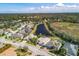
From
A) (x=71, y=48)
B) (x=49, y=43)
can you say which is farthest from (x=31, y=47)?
(x=71, y=48)

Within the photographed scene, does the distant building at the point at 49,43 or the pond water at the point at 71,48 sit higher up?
the distant building at the point at 49,43

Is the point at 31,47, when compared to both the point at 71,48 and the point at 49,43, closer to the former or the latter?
the point at 49,43

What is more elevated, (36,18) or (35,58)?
(36,18)

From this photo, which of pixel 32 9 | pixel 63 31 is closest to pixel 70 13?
pixel 63 31

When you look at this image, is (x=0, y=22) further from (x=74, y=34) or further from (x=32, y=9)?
(x=74, y=34)

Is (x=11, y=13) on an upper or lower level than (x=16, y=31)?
upper

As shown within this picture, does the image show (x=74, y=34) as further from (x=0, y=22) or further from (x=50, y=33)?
(x=0, y=22)

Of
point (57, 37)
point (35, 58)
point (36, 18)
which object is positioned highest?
point (36, 18)

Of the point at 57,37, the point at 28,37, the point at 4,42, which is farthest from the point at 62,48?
the point at 4,42

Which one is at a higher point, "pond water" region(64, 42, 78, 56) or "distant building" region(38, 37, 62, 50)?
"distant building" region(38, 37, 62, 50)
